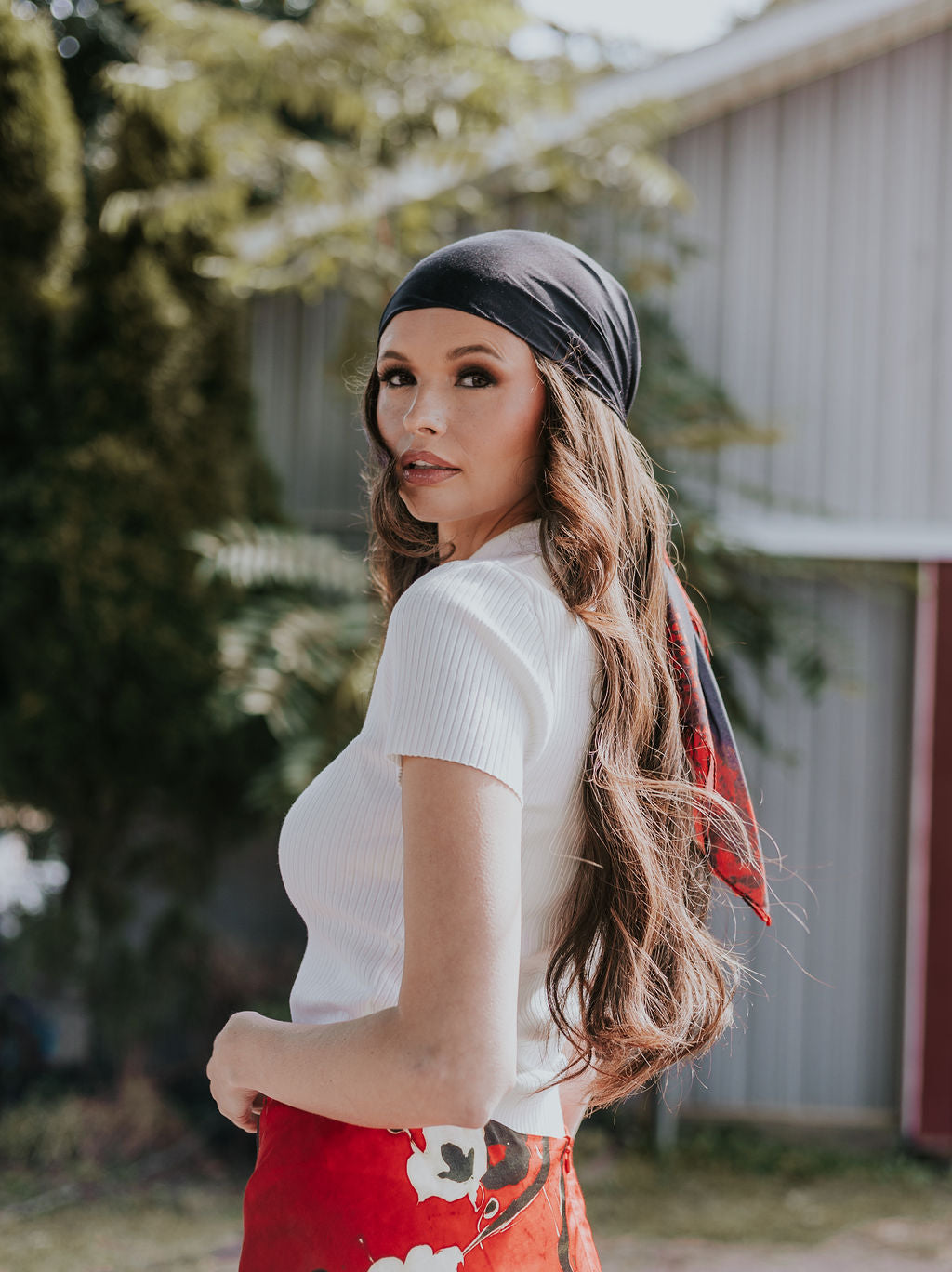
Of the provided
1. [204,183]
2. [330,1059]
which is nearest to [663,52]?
[204,183]

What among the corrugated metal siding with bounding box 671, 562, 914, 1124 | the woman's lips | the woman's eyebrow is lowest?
the corrugated metal siding with bounding box 671, 562, 914, 1124

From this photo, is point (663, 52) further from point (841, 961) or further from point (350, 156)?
point (841, 961)

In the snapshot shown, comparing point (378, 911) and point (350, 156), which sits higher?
point (350, 156)

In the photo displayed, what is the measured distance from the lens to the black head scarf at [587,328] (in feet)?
3.86

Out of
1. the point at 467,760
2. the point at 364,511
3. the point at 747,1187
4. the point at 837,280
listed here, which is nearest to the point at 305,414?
the point at 364,511

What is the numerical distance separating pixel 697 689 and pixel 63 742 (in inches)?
169

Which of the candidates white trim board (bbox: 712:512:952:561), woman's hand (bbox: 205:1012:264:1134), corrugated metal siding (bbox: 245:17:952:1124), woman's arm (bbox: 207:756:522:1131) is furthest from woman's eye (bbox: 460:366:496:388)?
corrugated metal siding (bbox: 245:17:952:1124)

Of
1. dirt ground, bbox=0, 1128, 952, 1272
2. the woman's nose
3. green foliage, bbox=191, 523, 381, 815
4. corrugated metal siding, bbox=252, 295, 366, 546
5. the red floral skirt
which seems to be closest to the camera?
the red floral skirt

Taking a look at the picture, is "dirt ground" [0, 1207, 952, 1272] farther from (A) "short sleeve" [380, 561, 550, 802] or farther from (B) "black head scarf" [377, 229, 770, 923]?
(A) "short sleeve" [380, 561, 550, 802]

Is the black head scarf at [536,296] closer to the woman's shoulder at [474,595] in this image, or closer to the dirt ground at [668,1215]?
the woman's shoulder at [474,595]

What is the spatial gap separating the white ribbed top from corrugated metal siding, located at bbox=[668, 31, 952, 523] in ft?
15.6

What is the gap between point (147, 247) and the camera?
510 cm

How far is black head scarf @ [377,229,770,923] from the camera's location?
1.18 meters

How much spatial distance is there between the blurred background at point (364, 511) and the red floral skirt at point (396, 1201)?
3.12 meters
